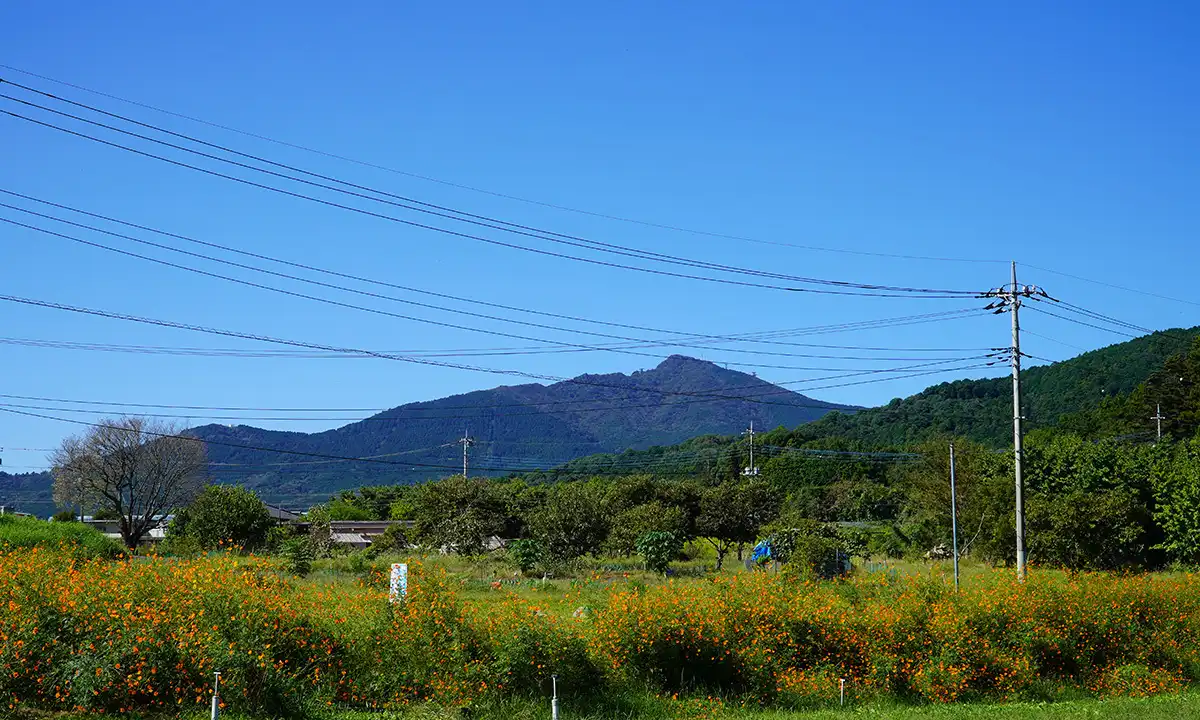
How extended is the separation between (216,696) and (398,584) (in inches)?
161

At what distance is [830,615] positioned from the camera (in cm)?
1858

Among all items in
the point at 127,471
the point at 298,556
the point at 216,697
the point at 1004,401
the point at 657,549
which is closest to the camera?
the point at 216,697

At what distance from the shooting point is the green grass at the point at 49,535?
27047 millimetres

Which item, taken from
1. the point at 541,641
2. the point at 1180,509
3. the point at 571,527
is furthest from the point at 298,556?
the point at 1180,509

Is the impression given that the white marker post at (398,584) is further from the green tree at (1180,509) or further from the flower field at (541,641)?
the green tree at (1180,509)

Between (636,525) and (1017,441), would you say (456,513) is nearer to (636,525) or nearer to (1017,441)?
(636,525)

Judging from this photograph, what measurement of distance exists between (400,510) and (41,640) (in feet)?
254

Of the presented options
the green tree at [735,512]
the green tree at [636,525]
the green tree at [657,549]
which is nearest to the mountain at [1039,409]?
the green tree at [735,512]

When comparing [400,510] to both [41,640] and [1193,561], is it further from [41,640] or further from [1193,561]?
[41,640]

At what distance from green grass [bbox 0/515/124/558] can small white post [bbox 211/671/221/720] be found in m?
13.7

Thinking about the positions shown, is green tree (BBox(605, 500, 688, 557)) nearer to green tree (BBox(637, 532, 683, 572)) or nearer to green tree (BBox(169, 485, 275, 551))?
green tree (BBox(637, 532, 683, 572))

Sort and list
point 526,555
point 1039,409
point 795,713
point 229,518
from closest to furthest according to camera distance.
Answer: point 795,713 → point 526,555 → point 229,518 → point 1039,409

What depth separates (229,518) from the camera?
54.1 meters

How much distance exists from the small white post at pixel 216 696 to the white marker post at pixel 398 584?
2.95 m
